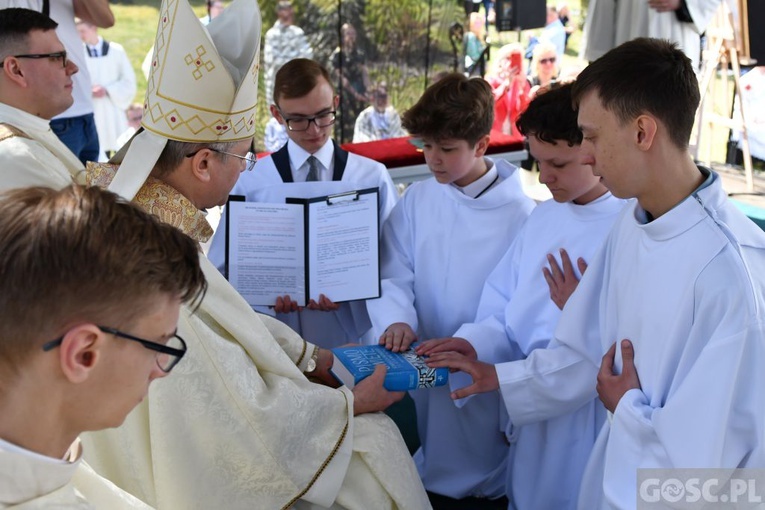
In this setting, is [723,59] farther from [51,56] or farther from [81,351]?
[81,351]

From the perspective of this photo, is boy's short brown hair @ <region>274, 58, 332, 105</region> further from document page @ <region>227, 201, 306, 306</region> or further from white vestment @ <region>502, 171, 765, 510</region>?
white vestment @ <region>502, 171, 765, 510</region>

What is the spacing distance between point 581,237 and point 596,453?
80 centimetres

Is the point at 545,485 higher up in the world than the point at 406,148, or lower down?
lower down

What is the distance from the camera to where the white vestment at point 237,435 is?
2270mm

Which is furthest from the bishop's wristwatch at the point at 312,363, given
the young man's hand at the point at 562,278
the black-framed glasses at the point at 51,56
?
the black-framed glasses at the point at 51,56

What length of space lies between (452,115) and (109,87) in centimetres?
676

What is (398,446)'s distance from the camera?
8.52ft

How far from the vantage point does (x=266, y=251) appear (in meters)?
3.52

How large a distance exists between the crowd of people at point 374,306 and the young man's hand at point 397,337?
4cm

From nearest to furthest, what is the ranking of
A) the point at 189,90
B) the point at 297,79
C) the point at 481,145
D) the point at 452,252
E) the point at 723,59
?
the point at 189,90 → the point at 481,145 → the point at 452,252 → the point at 297,79 → the point at 723,59

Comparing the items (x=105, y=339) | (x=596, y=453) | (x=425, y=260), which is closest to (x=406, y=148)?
(x=425, y=260)

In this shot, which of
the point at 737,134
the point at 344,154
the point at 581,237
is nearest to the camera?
the point at 581,237

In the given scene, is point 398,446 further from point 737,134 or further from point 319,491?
point 737,134

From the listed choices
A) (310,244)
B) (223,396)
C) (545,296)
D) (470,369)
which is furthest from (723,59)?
(223,396)
